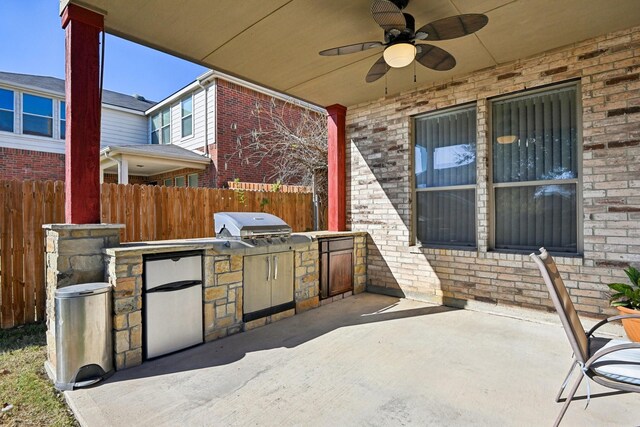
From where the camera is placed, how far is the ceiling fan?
246 cm

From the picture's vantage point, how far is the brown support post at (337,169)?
18.4 feet

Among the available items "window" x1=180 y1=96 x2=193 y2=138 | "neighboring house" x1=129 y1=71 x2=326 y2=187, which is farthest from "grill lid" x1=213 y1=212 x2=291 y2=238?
"window" x1=180 y1=96 x2=193 y2=138

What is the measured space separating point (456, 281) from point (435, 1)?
3.34 m

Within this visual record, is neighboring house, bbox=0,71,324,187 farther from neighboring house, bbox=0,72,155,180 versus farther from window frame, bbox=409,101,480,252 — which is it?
window frame, bbox=409,101,480,252

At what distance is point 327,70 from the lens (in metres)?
4.28

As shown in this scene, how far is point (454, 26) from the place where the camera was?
258cm

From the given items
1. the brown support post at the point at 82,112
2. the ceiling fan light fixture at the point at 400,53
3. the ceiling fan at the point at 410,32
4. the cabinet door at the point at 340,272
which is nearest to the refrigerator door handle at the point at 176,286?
the brown support post at the point at 82,112

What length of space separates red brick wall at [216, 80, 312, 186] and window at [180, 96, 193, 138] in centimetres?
141

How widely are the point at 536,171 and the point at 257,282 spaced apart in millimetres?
3646

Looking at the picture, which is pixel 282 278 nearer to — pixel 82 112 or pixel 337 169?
pixel 337 169

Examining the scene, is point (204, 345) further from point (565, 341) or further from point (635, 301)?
point (635, 301)

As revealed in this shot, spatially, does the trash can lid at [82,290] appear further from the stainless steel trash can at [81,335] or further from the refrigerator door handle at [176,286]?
the refrigerator door handle at [176,286]

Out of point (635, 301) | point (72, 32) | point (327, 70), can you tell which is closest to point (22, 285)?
point (72, 32)

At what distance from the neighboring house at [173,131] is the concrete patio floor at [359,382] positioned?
6.59 meters
